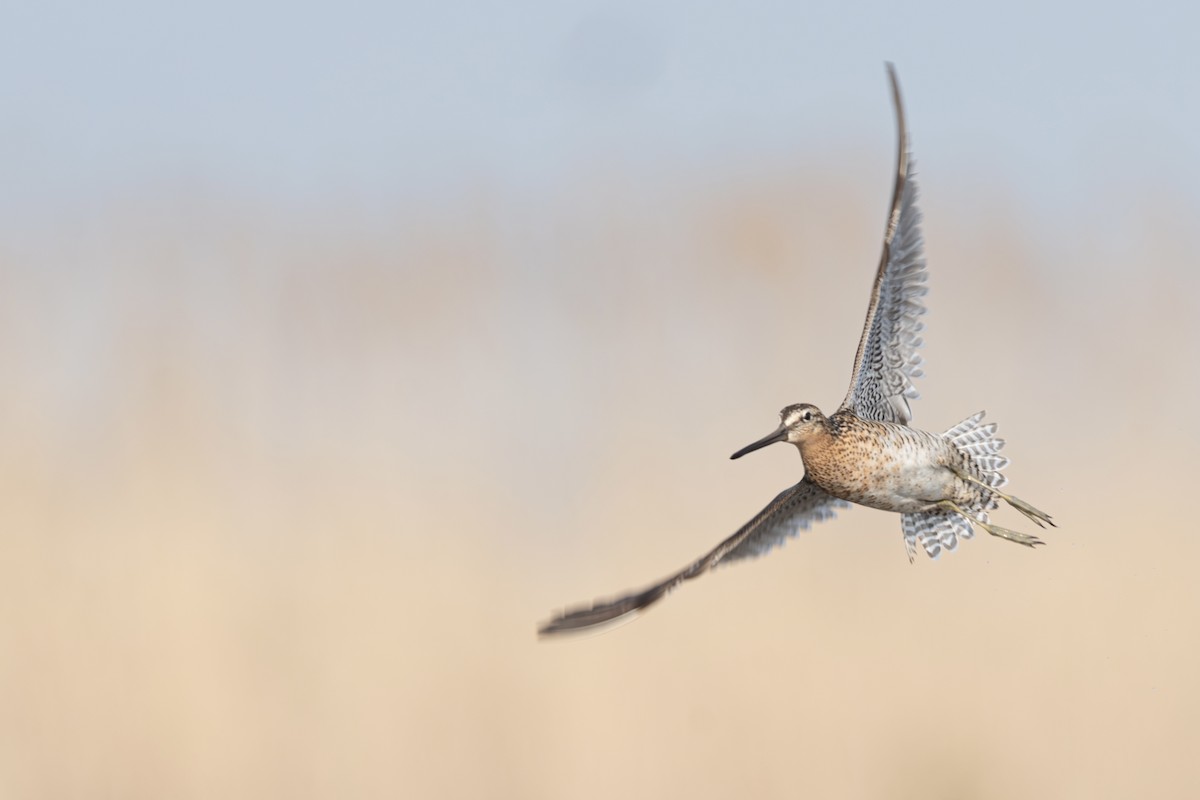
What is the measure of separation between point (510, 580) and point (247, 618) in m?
1.79

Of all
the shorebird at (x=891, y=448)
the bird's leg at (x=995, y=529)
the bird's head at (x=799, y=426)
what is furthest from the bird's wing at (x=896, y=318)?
the bird's leg at (x=995, y=529)

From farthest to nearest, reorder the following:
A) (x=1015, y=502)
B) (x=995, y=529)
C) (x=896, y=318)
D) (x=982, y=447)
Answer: (x=982, y=447) → (x=1015, y=502) → (x=995, y=529) → (x=896, y=318)

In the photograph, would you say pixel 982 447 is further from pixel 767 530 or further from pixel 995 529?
pixel 767 530

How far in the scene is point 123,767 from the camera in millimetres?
10008

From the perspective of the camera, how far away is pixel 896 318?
709 centimetres

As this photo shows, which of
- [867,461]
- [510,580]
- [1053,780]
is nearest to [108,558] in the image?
[510,580]

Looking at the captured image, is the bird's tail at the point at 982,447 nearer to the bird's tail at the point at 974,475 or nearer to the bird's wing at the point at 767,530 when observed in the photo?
the bird's tail at the point at 974,475

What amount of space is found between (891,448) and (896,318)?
1.93 ft

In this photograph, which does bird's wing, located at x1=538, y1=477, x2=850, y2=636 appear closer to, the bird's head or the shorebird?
the shorebird

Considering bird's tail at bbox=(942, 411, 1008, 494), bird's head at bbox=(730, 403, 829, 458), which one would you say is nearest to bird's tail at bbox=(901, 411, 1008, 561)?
bird's tail at bbox=(942, 411, 1008, 494)

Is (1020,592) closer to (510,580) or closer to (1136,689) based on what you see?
(1136,689)

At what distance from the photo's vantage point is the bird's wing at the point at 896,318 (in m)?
6.60

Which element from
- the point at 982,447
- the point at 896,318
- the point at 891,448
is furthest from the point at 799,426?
the point at 982,447

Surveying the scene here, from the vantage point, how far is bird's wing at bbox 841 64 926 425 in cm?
660
